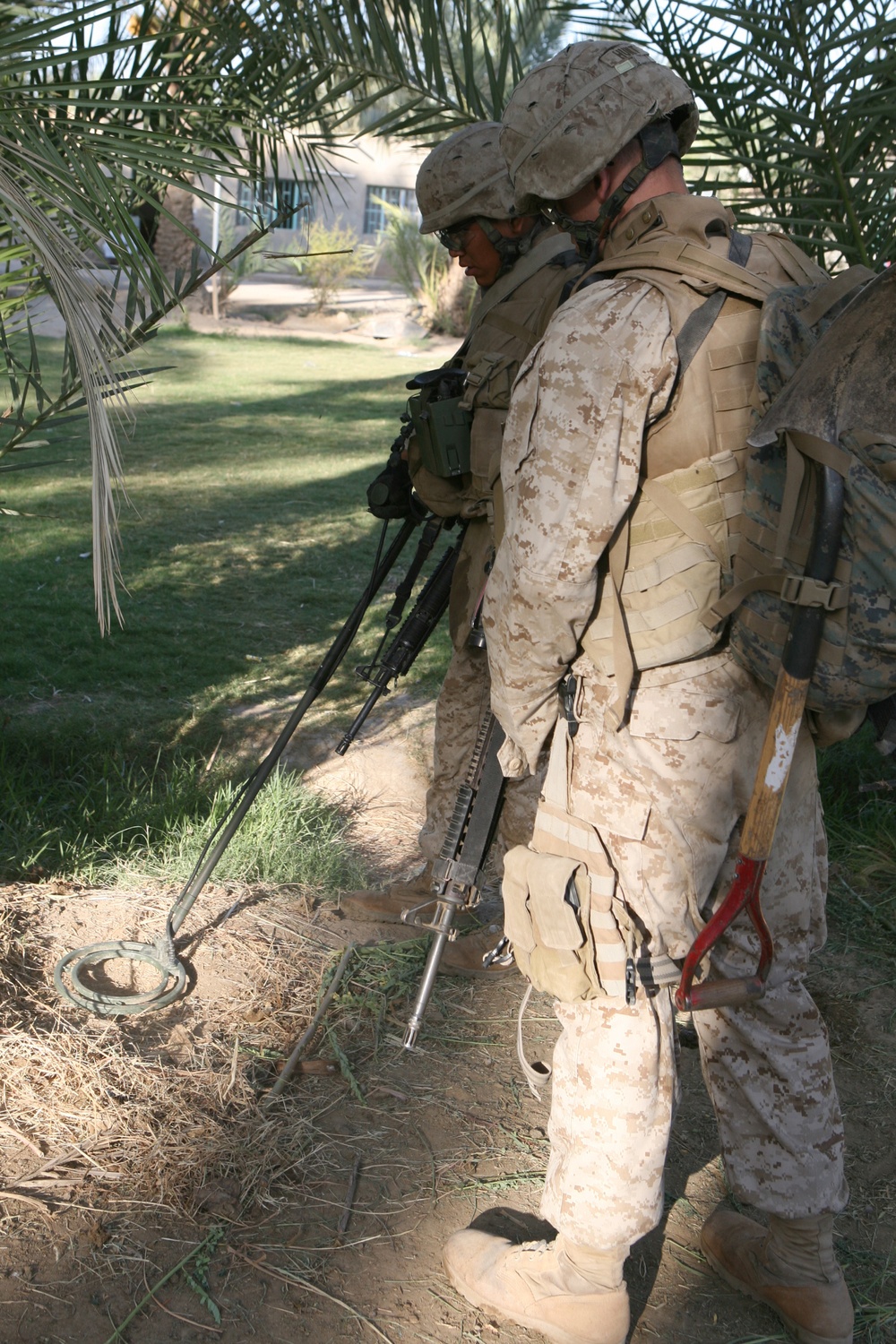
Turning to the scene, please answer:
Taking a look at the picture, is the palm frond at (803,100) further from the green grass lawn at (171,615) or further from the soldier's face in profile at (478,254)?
the green grass lawn at (171,615)

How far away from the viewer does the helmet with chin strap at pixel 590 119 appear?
181 centimetres

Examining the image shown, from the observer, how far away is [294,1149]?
2402 millimetres

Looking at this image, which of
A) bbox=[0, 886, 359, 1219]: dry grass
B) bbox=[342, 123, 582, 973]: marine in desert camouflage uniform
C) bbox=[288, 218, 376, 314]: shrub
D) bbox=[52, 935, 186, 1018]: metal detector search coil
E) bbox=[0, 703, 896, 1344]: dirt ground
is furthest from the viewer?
bbox=[288, 218, 376, 314]: shrub

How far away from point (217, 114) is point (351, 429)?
7997 mm

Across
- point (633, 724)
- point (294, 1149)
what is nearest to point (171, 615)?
point (294, 1149)

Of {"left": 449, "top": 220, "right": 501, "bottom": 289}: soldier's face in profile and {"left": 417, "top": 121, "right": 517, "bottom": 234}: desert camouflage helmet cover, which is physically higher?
{"left": 417, "top": 121, "right": 517, "bottom": 234}: desert camouflage helmet cover

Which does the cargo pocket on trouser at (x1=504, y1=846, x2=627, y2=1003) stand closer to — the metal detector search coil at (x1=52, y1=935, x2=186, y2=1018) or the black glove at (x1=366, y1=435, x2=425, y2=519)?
the metal detector search coil at (x1=52, y1=935, x2=186, y2=1018)

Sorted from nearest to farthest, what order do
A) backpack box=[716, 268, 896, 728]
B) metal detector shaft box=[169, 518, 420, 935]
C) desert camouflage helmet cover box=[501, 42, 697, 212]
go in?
backpack box=[716, 268, 896, 728]
desert camouflage helmet cover box=[501, 42, 697, 212]
metal detector shaft box=[169, 518, 420, 935]

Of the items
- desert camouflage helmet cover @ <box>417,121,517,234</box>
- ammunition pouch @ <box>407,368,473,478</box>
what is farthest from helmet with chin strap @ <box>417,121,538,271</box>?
ammunition pouch @ <box>407,368,473,478</box>

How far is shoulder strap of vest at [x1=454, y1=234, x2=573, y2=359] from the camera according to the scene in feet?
9.44

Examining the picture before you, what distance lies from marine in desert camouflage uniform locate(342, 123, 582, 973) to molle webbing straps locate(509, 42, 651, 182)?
0.87 meters

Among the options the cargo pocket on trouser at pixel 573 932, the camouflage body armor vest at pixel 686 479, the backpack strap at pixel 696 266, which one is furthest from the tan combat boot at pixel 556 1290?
the backpack strap at pixel 696 266

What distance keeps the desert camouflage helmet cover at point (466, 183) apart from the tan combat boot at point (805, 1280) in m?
2.30

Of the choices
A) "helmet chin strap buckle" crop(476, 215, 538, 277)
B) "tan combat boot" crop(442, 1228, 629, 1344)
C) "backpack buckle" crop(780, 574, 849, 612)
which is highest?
"helmet chin strap buckle" crop(476, 215, 538, 277)
